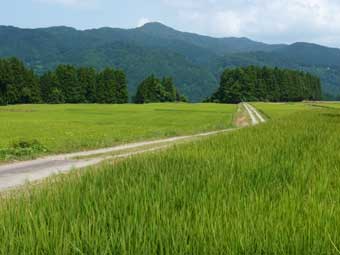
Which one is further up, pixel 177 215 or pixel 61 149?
pixel 177 215

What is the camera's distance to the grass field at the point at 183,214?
174 inches

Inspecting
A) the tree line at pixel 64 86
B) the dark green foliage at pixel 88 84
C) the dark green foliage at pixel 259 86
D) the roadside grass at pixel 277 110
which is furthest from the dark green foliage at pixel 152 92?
the roadside grass at pixel 277 110

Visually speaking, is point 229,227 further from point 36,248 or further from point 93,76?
point 93,76

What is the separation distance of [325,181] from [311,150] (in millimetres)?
5005

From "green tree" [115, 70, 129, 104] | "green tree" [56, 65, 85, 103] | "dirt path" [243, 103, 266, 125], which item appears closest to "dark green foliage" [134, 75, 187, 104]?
"green tree" [115, 70, 129, 104]

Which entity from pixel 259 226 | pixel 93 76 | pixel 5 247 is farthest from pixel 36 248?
pixel 93 76

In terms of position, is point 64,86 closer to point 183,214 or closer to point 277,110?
point 277,110

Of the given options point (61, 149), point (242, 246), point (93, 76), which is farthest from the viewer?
point (93, 76)

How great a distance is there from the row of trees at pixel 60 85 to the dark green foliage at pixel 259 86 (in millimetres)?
41921

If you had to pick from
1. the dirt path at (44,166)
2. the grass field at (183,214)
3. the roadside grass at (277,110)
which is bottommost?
the roadside grass at (277,110)

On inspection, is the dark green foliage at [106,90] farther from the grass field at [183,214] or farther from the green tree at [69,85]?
the grass field at [183,214]

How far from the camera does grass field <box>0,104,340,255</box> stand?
441cm

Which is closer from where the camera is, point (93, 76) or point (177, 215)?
point (177, 215)

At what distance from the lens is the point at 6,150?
21.6 m
